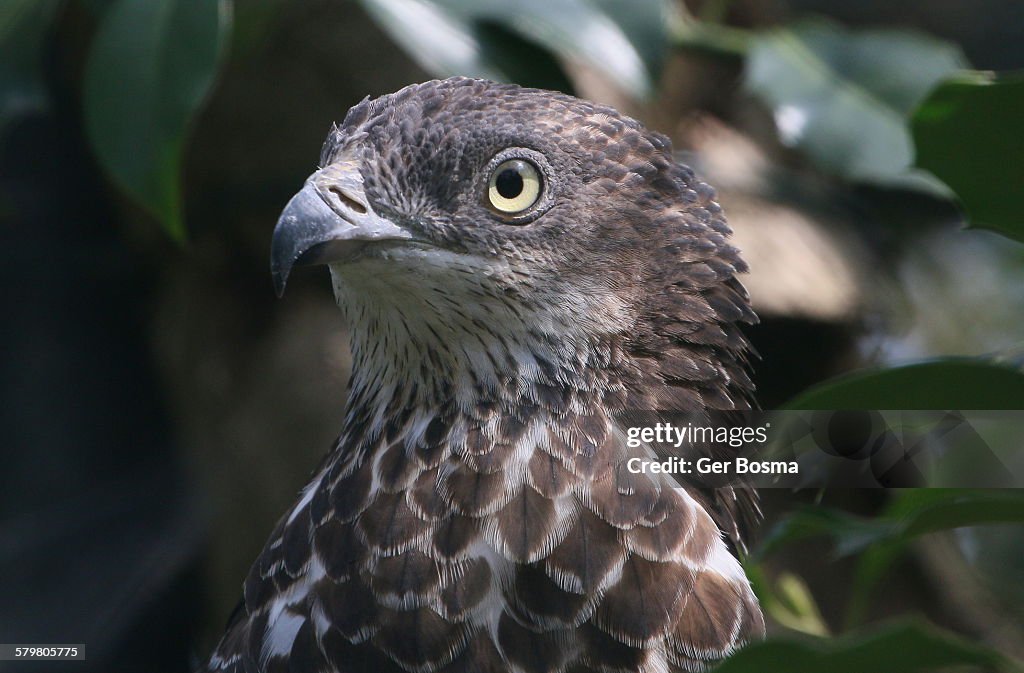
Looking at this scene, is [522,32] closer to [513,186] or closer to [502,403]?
[513,186]

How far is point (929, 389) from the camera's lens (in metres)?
1.66

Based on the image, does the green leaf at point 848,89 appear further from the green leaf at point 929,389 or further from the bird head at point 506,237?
the green leaf at point 929,389

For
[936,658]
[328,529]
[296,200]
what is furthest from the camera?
[328,529]

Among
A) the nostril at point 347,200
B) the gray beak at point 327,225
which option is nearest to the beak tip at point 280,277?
the gray beak at point 327,225

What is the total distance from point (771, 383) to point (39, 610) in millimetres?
2786

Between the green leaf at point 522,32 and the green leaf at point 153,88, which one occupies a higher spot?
the green leaf at point 522,32

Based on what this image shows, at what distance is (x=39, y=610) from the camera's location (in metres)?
3.91

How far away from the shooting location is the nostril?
1.73 metres

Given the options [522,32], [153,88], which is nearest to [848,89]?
[522,32]

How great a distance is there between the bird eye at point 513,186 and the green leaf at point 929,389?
0.56 metres

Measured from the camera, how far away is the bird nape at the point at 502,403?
172 centimetres

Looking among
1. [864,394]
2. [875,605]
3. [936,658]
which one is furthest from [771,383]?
[936,658]

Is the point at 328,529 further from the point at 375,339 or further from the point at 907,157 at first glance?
the point at 907,157

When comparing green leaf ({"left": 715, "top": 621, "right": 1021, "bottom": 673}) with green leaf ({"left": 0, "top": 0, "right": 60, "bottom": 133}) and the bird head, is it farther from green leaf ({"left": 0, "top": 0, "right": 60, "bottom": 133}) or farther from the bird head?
green leaf ({"left": 0, "top": 0, "right": 60, "bottom": 133})
